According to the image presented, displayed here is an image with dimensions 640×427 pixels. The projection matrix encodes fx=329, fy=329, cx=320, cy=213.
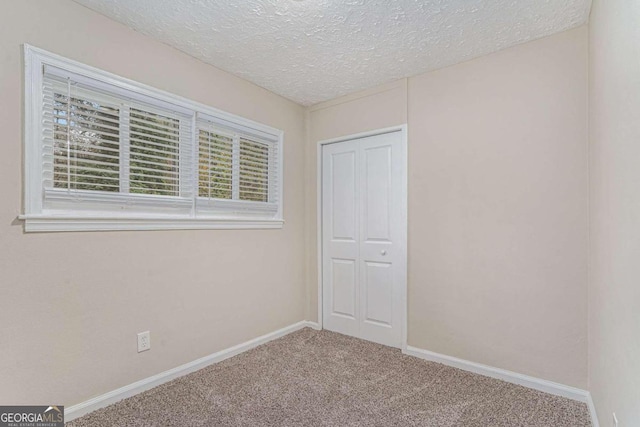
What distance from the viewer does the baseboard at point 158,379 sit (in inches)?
75.4

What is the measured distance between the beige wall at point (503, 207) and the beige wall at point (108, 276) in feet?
4.89

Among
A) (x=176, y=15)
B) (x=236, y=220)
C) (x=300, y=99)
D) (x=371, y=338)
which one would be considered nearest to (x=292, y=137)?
(x=300, y=99)

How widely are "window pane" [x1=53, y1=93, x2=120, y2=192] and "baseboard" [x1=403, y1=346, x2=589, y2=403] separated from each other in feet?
8.74

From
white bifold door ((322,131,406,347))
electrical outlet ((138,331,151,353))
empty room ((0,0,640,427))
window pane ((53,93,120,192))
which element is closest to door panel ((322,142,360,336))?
white bifold door ((322,131,406,347))

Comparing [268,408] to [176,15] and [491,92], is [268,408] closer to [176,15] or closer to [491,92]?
[176,15]

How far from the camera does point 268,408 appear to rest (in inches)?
80.0

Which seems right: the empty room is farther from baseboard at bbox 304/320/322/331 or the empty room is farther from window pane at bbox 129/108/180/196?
baseboard at bbox 304/320/322/331

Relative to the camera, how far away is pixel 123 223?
2113 millimetres

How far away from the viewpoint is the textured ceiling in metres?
1.94

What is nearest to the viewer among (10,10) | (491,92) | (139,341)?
(10,10)

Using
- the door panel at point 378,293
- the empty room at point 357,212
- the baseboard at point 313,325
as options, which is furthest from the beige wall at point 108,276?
the door panel at point 378,293

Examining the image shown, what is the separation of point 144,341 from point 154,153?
1.30 metres

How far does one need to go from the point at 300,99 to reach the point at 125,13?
1.71 m

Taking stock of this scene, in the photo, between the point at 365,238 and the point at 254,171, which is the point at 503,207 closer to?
the point at 365,238
